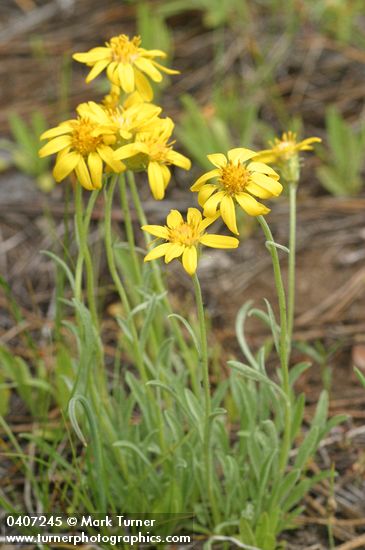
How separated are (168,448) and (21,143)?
Answer: 68.2 inches

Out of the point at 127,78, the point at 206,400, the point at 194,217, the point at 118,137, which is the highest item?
the point at 127,78

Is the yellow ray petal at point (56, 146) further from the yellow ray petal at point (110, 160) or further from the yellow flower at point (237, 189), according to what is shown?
the yellow flower at point (237, 189)

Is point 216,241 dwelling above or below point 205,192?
below

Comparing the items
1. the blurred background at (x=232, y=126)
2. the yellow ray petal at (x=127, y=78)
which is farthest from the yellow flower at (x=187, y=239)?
the blurred background at (x=232, y=126)

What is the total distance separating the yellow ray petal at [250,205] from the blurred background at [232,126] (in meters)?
0.94

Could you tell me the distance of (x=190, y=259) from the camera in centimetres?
150

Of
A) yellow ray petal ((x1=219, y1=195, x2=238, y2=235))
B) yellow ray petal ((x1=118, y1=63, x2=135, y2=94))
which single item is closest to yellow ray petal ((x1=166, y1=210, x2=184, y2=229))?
yellow ray petal ((x1=219, y1=195, x2=238, y2=235))

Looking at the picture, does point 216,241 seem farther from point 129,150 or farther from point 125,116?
point 125,116

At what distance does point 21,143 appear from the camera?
3195 millimetres

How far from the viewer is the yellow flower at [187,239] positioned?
1503mm

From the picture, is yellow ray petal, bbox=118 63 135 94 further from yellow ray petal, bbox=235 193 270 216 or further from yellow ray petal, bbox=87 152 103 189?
yellow ray petal, bbox=235 193 270 216

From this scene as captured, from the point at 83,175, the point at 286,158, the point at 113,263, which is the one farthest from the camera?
the point at 286,158

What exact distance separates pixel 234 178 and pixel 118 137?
30 centimetres

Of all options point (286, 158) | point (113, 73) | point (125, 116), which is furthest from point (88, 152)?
point (286, 158)
